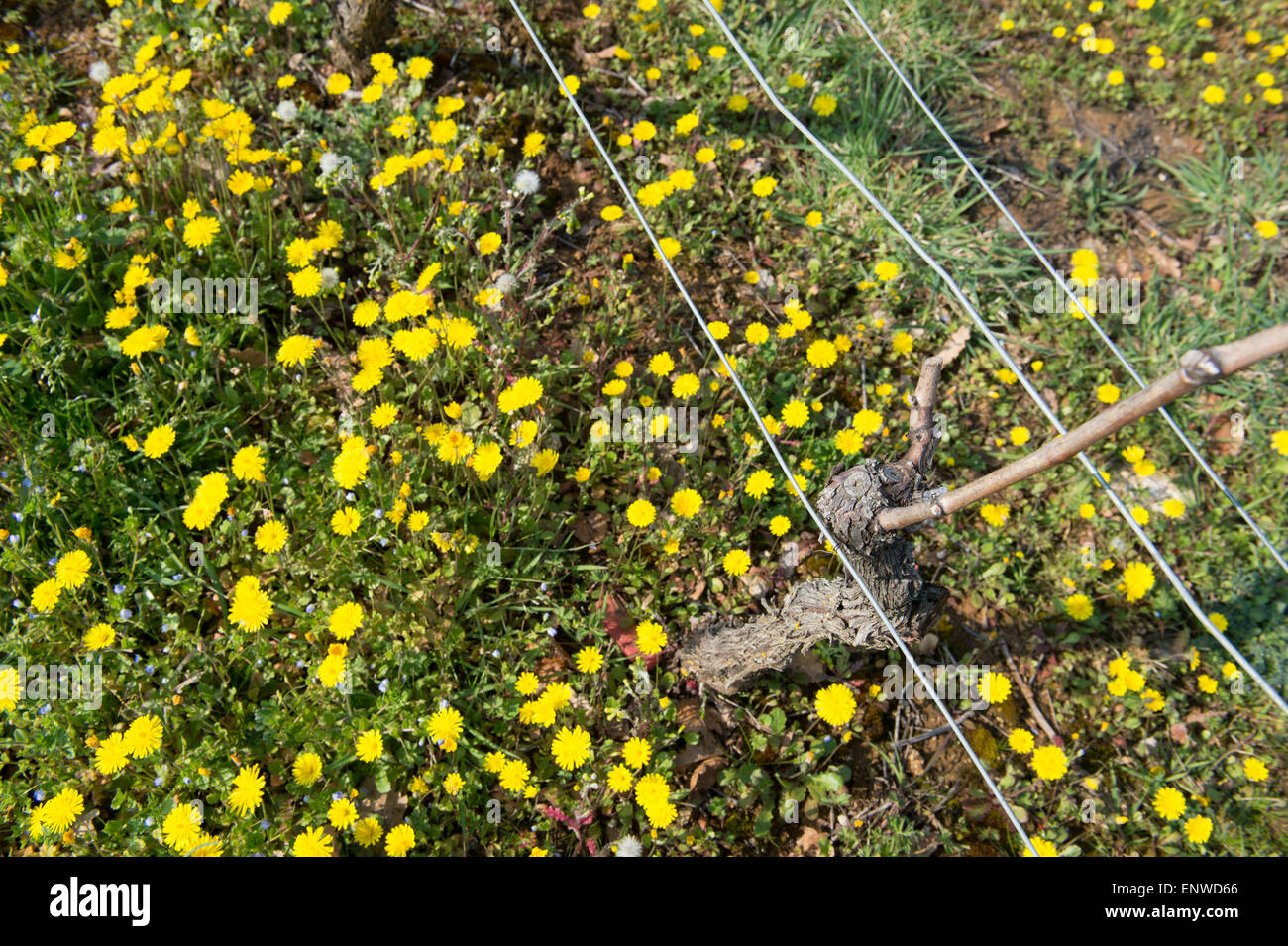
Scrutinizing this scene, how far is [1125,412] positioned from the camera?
156 centimetres

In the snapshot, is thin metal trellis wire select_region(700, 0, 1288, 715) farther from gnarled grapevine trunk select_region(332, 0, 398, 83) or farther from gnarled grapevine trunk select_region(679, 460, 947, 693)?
gnarled grapevine trunk select_region(332, 0, 398, 83)

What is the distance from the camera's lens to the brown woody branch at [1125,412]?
131 cm

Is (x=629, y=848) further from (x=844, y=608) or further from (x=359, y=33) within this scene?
(x=359, y=33)

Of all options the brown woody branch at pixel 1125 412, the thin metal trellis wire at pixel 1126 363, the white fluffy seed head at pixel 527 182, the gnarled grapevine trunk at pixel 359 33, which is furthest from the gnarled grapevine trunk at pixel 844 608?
the gnarled grapevine trunk at pixel 359 33

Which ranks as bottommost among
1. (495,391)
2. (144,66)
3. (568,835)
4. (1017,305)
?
(568,835)

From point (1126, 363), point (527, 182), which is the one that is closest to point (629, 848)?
point (1126, 363)

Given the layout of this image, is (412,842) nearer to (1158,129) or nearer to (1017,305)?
(1017,305)

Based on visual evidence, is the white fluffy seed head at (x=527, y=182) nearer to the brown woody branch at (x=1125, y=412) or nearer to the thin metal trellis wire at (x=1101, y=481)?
the thin metal trellis wire at (x=1101, y=481)

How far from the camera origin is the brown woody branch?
1314 millimetres

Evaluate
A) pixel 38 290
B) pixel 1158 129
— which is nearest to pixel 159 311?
pixel 38 290

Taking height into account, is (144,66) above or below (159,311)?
above

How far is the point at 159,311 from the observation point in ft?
9.46
